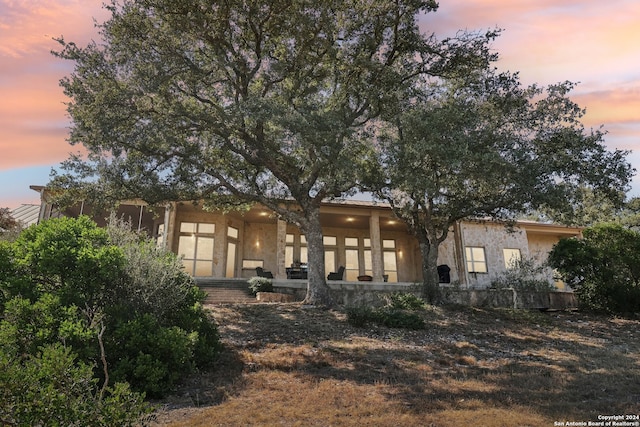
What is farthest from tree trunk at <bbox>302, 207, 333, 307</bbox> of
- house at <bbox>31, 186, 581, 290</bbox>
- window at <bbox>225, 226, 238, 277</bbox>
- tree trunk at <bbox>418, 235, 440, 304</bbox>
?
window at <bbox>225, 226, 238, 277</bbox>

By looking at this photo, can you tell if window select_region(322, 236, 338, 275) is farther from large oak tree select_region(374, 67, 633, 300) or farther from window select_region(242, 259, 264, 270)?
large oak tree select_region(374, 67, 633, 300)

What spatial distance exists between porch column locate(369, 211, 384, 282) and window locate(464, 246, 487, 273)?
6.10 metres

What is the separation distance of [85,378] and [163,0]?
391 inches

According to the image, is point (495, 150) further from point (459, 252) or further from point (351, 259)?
point (351, 259)

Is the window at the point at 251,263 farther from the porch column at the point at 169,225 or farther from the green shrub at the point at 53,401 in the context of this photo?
the green shrub at the point at 53,401

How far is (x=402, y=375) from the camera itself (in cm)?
666

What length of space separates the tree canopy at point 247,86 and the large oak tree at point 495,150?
3.64 feet

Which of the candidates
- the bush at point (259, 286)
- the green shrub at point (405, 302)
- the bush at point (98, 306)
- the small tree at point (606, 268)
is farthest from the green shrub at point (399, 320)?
the small tree at point (606, 268)

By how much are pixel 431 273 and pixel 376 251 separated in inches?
195

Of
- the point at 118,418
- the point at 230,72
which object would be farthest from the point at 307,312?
the point at 118,418

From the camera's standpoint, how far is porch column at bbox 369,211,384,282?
18.6 m

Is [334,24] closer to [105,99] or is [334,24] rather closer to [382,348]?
[105,99]

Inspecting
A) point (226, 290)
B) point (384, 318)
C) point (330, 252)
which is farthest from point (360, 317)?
point (330, 252)

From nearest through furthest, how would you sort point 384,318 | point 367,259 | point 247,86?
point 384,318 → point 247,86 → point 367,259
